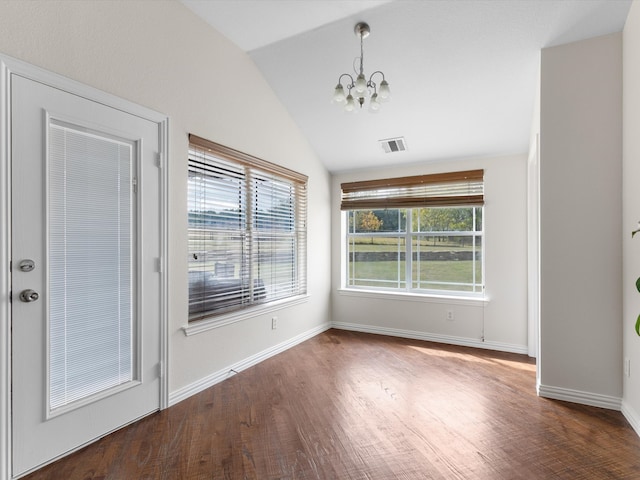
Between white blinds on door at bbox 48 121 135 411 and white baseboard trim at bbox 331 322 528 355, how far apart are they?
290 centimetres

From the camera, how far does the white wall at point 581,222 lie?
92.8 inches

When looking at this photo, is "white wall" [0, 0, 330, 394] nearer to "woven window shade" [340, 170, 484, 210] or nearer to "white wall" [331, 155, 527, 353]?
"woven window shade" [340, 170, 484, 210]

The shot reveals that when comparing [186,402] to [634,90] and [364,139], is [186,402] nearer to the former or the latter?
[364,139]

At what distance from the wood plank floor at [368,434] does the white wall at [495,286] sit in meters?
0.75

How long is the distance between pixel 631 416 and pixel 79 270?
352 centimetres

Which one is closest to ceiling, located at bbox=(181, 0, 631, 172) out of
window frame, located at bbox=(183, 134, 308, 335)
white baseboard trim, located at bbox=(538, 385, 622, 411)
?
window frame, located at bbox=(183, 134, 308, 335)

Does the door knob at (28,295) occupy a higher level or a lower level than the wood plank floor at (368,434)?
higher

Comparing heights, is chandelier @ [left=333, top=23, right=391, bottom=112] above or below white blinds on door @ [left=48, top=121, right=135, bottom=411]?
above

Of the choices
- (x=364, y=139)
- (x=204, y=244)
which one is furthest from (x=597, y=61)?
(x=204, y=244)

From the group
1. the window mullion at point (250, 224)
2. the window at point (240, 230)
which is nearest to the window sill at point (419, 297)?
the window at point (240, 230)

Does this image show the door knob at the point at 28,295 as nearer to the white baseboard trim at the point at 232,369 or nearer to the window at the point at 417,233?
the white baseboard trim at the point at 232,369

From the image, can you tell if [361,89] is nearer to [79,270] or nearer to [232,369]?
[79,270]

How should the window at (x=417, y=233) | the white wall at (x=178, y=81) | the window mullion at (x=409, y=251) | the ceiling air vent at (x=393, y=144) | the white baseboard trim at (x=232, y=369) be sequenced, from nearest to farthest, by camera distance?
1. the white wall at (x=178, y=81)
2. the white baseboard trim at (x=232, y=369)
3. the ceiling air vent at (x=393, y=144)
4. the window at (x=417, y=233)
5. the window mullion at (x=409, y=251)

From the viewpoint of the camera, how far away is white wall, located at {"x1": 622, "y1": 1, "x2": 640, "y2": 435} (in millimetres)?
2082
